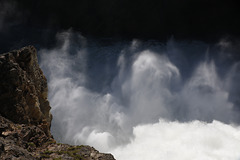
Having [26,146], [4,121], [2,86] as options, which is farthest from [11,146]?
[2,86]

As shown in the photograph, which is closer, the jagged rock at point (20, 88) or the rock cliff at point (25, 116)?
the rock cliff at point (25, 116)

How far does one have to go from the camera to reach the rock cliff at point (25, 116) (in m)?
28.2

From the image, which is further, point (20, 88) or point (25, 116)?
point (20, 88)

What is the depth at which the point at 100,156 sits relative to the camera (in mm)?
31594

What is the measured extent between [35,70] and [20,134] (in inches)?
790

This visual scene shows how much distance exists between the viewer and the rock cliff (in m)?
28.2

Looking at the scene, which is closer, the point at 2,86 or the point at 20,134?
the point at 20,134

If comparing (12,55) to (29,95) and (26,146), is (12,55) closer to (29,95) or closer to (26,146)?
(29,95)

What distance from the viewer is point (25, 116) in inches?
1480

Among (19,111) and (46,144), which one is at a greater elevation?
(19,111)

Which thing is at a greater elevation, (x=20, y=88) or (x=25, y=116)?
(x=20, y=88)

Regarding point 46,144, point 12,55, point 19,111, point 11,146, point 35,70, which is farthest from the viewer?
point 35,70

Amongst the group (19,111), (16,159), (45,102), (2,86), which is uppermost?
(45,102)

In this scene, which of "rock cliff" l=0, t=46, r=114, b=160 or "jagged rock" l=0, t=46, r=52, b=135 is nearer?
"rock cliff" l=0, t=46, r=114, b=160
